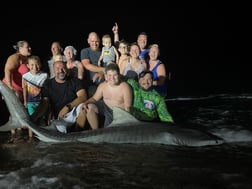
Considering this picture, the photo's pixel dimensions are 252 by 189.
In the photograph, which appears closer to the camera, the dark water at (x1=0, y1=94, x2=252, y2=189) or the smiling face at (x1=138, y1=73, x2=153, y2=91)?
the dark water at (x1=0, y1=94, x2=252, y2=189)

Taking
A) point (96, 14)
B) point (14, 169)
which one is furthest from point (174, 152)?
point (96, 14)

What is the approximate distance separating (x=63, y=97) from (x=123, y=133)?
138cm

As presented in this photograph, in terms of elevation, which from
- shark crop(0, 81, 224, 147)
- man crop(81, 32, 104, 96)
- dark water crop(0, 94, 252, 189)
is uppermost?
man crop(81, 32, 104, 96)

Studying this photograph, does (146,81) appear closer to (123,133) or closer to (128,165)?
(123,133)

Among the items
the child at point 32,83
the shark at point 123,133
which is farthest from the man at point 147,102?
the child at point 32,83

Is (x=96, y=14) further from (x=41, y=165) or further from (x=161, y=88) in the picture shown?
(x=41, y=165)

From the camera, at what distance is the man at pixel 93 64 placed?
21.5 feet

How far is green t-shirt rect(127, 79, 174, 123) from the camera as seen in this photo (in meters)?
5.61

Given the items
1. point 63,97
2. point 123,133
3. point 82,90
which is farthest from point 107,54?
point 123,133

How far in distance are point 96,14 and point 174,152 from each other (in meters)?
30.8

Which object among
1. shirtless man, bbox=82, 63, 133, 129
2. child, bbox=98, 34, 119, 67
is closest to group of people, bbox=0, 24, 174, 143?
shirtless man, bbox=82, 63, 133, 129

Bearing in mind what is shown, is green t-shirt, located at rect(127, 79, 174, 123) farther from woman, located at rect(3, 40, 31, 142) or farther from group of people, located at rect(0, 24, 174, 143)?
woman, located at rect(3, 40, 31, 142)

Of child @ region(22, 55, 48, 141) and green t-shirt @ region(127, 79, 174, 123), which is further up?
child @ region(22, 55, 48, 141)

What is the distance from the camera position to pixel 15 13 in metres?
27.0
